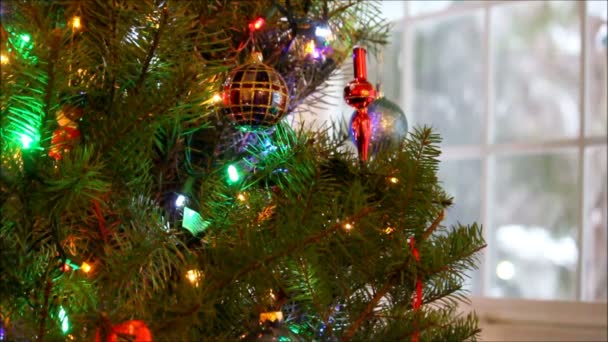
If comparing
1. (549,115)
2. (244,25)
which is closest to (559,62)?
(549,115)

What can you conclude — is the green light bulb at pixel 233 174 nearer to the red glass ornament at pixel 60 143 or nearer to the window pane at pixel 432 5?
the red glass ornament at pixel 60 143

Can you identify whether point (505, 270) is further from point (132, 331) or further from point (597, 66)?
point (132, 331)

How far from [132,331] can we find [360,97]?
12.1 inches

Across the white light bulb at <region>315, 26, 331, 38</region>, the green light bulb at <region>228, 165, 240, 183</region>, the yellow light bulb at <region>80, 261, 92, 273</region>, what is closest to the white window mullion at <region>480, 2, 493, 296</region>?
the white light bulb at <region>315, 26, 331, 38</region>

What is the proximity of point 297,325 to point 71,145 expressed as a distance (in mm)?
214

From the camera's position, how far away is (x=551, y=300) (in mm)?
1318

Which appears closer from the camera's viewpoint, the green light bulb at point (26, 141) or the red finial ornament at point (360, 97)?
the green light bulb at point (26, 141)

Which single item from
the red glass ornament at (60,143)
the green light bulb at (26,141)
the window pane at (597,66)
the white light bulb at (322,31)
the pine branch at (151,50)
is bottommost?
the green light bulb at (26,141)

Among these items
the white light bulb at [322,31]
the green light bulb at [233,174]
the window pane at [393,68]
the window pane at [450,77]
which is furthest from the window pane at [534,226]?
the green light bulb at [233,174]

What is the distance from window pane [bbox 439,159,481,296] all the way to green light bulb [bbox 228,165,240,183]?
0.86 m

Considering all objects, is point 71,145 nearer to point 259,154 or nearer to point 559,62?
point 259,154

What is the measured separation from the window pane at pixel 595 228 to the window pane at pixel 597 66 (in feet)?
0.15

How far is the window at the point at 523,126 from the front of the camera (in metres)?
1.31

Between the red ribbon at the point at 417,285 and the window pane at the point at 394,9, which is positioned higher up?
the window pane at the point at 394,9
